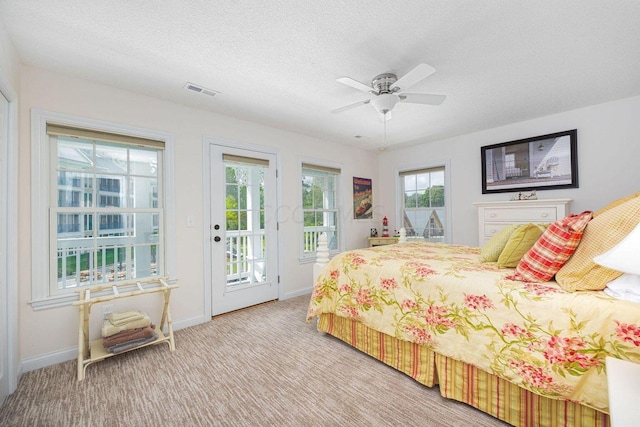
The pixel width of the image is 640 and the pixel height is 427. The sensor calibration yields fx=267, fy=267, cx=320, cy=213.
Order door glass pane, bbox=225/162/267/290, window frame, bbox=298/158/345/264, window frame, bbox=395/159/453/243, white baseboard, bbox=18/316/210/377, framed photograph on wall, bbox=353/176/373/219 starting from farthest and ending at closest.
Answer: framed photograph on wall, bbox=353/176/373/219 → window frame, bbox=395/159/453/243 → window frame, bbox=298/158/345/264 → door glass pane, bbox=225/162/267/290 → white baseboard, bbox=18/316/210/377

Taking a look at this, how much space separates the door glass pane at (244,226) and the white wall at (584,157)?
9.76 ft

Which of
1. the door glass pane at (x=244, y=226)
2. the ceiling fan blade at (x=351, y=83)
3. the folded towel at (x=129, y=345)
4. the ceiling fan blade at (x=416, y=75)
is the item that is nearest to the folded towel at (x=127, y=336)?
the folded towel at (x=129, y=345)

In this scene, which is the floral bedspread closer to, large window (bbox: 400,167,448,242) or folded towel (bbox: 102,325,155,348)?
folded towel (bbox: 102,325,155,348)

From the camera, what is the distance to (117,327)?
2191 millimetres

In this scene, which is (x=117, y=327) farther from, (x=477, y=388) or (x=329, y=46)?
(x=329, y=46)

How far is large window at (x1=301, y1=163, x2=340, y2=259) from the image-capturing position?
13.5ft

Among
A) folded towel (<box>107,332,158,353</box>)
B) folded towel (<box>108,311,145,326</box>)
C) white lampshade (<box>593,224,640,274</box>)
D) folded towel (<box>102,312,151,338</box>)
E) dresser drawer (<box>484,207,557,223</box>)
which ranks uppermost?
dresser drawer (<box>484,207,557,223</box>)

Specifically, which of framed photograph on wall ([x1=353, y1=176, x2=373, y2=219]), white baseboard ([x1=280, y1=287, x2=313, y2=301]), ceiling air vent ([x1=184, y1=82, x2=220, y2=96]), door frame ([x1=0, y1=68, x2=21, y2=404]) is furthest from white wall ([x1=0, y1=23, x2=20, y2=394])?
framed photograph on wall ([x1=353, y1=176, x2=373, y2=219])

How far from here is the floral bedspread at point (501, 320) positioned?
45.3 inches

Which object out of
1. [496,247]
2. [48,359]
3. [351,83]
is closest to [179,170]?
[48,359]

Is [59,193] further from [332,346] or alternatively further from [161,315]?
[332,346]

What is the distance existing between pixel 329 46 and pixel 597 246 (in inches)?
77.6

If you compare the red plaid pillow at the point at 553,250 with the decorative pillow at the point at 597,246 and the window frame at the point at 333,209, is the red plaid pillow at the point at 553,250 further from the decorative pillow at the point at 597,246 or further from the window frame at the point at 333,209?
the window frame at the point at 333,209

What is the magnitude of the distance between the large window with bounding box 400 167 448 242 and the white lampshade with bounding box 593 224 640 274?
367 centimetres
